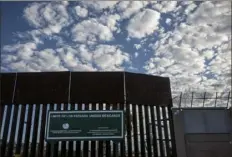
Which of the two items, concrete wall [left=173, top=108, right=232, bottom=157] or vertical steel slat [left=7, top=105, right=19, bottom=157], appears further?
concrete wall [left=173, top=108, right=232, bottom=157]

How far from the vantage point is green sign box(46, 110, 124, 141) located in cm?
1749

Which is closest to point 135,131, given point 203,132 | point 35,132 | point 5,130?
point 203,132

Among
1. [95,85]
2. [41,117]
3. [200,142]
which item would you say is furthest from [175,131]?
[41,117]

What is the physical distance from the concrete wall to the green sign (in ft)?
15.4

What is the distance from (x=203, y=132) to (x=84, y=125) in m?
8.83

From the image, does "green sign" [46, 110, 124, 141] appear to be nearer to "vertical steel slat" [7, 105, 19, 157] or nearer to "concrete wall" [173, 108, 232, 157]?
"vertical steel slat" [7, 105, 19, 157]

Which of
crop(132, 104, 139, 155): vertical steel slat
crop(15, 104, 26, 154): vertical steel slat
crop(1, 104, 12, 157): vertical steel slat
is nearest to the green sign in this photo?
crop(132, 104, 139, 155): vertical steel slat

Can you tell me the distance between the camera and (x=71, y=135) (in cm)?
1753

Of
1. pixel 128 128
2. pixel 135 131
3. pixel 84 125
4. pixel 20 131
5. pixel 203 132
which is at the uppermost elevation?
pixel 84 125

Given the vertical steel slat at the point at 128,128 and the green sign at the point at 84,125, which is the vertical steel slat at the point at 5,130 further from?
the vertical steel slat at the point at 128,128

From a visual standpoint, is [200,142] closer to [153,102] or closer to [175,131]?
[175,131]

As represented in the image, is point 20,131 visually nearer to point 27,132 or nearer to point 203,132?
point 27,132

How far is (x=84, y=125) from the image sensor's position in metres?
17.8

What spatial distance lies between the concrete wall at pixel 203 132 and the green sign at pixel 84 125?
15.4 feet
